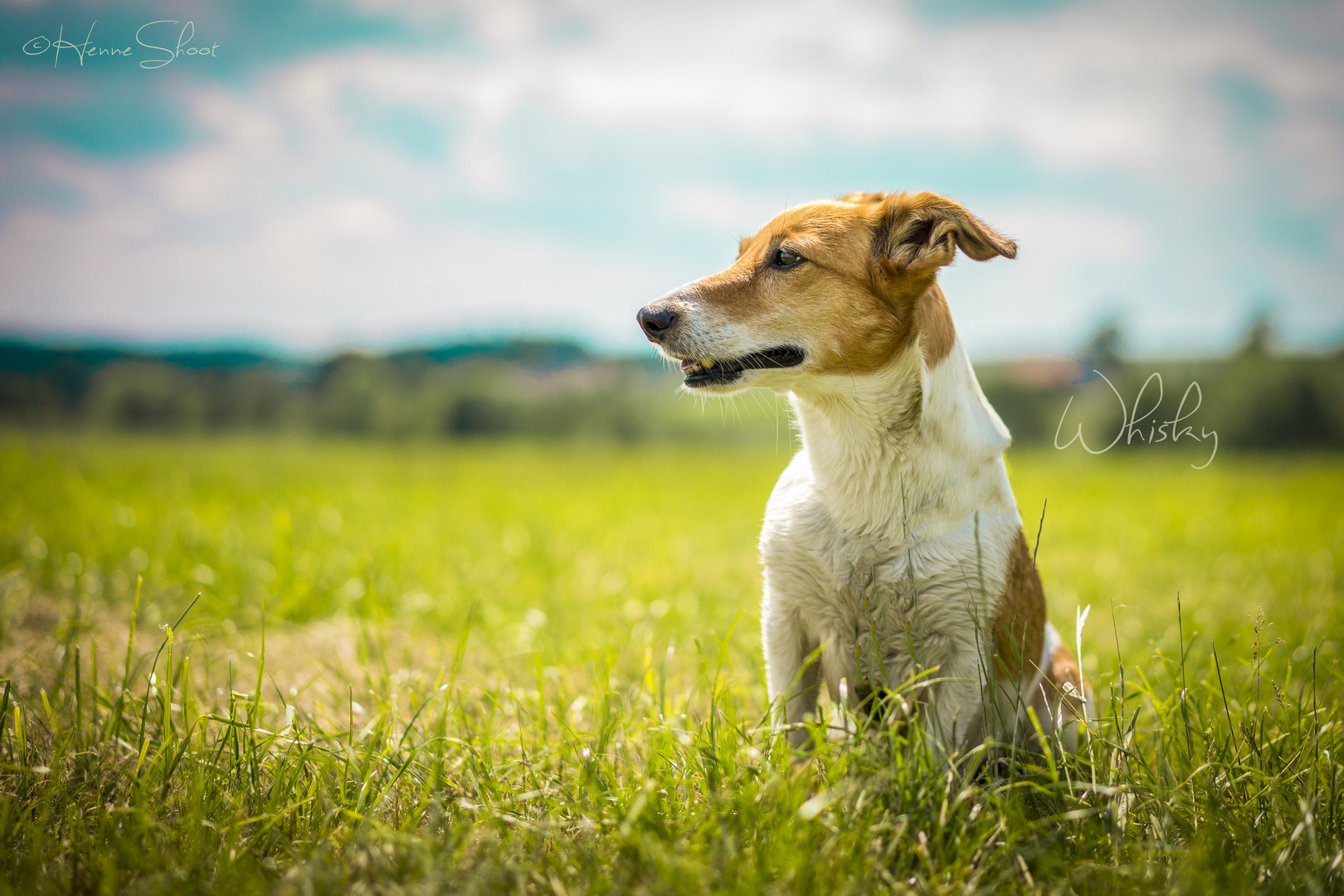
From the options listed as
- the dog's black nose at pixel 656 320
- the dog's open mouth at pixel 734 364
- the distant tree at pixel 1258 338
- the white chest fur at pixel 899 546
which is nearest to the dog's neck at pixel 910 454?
the white chest fur at pixel 899 546

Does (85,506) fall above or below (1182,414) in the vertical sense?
below

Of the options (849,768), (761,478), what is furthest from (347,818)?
(761,478)

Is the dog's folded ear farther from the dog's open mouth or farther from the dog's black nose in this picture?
the dog's black nose

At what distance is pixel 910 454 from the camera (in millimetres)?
2365

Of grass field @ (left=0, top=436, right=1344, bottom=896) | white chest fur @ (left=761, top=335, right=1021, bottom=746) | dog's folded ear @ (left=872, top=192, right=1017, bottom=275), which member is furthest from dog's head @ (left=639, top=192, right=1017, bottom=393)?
grass field @ (left=0, top=436, right=1344, bottom=896)

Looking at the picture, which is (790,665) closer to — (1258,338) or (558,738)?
(558,738)

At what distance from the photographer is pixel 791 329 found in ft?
8.09

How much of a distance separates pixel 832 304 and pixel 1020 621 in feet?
4.04

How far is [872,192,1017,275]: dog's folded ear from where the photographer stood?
2.34m

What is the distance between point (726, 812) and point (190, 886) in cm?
128

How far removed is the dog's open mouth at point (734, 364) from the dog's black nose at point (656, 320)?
156 mm

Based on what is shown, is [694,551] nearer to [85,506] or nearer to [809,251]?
[809,251]

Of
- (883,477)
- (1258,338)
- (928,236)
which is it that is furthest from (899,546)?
(1258,338)

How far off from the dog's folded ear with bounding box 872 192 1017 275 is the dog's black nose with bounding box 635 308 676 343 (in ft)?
2.42
